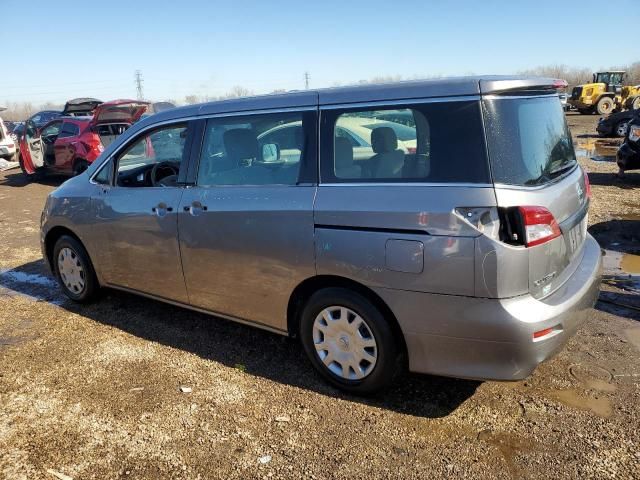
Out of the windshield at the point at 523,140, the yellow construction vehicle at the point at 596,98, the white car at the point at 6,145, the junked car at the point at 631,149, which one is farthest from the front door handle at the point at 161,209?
the yellow construction vehicle at the point at 596,98

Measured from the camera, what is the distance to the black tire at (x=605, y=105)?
3039 cm

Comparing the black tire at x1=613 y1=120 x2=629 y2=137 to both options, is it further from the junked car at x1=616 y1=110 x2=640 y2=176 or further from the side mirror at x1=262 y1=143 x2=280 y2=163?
the side mirror at x1=262 y1=143 x2=280 y2=163

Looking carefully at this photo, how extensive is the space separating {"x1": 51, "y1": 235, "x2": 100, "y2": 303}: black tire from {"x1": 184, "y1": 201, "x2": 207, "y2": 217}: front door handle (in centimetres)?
159

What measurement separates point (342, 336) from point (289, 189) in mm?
984

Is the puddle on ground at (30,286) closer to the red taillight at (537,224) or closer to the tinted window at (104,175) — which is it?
the tinted window at (104,175)

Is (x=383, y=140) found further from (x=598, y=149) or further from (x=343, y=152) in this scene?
(x=598, y=149)

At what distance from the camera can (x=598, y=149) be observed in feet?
51.0

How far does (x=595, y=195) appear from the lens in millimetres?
8758

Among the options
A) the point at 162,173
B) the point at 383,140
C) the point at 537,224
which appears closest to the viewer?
the point at 537,224

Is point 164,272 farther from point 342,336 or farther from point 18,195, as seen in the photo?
point 18,195

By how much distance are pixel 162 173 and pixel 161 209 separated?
0.67m

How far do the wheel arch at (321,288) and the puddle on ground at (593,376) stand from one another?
1.24m

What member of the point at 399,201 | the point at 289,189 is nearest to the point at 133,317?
the point at 289,189

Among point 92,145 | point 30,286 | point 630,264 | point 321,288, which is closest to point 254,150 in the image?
point 321,288
